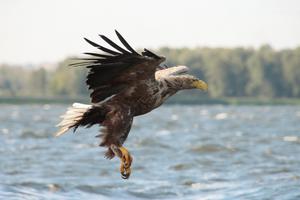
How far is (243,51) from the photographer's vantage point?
136 metres

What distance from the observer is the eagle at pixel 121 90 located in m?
9.27

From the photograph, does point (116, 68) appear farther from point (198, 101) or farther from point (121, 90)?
point (198, 101)

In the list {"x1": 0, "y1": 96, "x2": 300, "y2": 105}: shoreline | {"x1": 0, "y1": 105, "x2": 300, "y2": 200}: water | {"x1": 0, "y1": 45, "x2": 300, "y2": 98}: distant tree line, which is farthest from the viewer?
{"x1": 0, "y1": 45, "x2": 300, "y2": 98}: distant tree line

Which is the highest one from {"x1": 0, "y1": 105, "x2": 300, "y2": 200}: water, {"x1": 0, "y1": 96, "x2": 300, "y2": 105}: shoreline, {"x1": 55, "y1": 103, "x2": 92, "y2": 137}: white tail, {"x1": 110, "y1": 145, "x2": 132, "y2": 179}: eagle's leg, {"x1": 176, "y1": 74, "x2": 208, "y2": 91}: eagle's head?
{"x1": 176, "y1": 74, "x2": 208, "y2": 91}: eagle's head

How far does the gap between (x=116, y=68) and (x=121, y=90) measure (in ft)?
0.95

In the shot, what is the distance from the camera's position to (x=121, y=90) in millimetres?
9508

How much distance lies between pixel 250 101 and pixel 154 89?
380 feet

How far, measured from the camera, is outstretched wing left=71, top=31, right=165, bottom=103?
9.23 meters

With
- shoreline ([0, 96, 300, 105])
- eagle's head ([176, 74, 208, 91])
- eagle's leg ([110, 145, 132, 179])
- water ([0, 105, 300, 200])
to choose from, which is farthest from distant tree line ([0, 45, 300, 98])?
eagle's leg ([110, 145, 132, 179])

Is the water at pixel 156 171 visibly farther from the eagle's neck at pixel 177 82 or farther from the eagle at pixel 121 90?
the eagle's neck at pixel 177 82

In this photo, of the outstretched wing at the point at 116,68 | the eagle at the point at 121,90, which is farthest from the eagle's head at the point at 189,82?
the outstretched wing at the point at 116,68

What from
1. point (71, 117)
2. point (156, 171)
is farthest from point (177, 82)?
point (156, 171)

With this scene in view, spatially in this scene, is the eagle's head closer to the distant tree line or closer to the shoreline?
the shoreline

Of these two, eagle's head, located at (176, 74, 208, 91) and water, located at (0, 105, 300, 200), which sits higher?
eagle's head, located at (176, 74, 208, 91)
